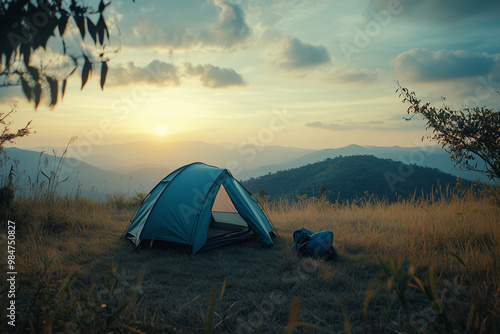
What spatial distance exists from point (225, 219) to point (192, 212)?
1863mm

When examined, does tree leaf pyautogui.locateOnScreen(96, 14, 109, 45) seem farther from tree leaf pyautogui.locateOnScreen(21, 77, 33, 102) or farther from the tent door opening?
the tent door opening

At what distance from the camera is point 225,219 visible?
7.00 m

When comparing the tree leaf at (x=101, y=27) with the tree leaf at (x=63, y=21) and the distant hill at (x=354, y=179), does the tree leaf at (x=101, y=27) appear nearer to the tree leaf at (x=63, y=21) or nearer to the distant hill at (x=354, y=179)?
the tree leaf at (x=63, y=21)

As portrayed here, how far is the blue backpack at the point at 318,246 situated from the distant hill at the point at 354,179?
2049 cm

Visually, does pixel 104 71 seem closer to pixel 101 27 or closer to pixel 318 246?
pixel 101 27

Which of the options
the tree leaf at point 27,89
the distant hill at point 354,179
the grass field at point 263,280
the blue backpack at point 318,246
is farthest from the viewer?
the distant hill at point 354,179

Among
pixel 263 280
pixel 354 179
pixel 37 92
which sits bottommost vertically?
pixel 263 280

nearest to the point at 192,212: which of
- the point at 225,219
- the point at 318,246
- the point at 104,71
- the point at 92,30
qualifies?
the point at 225,219

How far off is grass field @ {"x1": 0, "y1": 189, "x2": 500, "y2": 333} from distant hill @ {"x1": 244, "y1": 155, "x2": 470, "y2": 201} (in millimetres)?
20279

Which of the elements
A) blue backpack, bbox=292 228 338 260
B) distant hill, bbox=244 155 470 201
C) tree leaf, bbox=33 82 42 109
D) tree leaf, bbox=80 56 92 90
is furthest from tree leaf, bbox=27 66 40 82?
distant hill, bbox=244 155 470 201

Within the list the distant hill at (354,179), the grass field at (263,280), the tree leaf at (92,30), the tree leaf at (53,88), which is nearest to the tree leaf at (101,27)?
the tree leaf at (92,30)

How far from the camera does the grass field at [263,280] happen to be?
7.70 ft

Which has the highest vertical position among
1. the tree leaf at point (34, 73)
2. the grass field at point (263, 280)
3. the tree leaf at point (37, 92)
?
the tree leaf at point (34, 73)

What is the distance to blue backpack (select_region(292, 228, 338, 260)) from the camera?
4.61 meters
